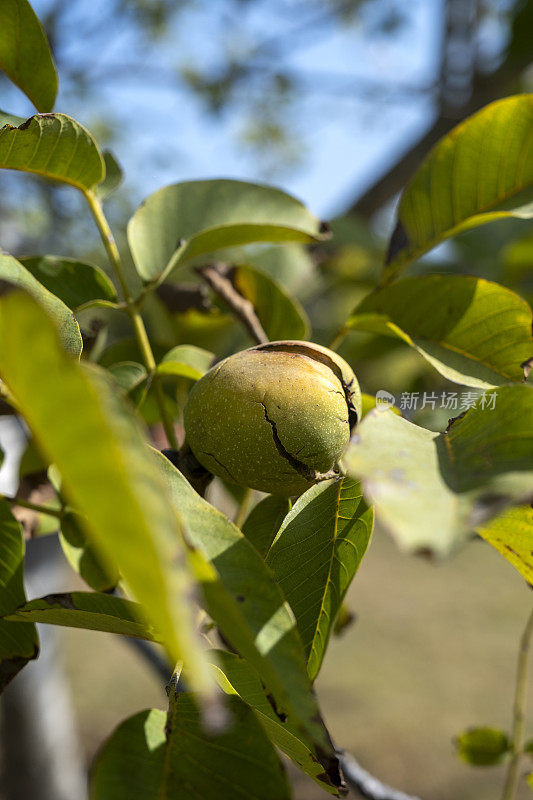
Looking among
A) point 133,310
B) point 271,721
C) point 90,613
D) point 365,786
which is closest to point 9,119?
point 133,310

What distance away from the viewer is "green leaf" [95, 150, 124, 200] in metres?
0.71

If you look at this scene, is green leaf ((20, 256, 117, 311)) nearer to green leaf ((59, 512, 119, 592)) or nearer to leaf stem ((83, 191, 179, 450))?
leaf stem ((83, 191, 179, 450))

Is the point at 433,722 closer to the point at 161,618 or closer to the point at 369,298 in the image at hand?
the point at 369,298

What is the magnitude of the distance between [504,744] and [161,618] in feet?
3.09

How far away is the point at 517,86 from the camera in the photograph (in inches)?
91.9

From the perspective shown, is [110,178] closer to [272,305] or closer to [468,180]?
[272,305]

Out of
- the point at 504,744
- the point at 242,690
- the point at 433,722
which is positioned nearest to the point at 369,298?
the point at 242,690

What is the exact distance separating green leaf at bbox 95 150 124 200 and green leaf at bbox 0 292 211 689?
0.50 meters

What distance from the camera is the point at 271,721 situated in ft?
1.38

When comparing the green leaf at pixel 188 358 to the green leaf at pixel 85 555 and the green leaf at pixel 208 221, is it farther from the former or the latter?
the green leaf at pixel 85 555

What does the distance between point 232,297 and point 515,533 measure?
0.53m

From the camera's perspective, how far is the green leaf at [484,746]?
0.95 meters

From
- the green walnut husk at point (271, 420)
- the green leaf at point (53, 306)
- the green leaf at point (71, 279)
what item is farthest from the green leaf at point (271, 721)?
the green leaf at point (71, 279)

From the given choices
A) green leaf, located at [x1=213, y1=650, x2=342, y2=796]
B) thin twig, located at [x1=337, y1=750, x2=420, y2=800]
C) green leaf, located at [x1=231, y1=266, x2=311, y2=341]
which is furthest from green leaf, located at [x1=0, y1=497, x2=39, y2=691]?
thin twig, located at [x1=337, y1=750, x2=420, y2=800]
